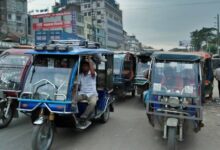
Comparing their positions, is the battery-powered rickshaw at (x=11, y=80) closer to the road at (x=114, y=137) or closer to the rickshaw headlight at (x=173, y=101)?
the road at (x=114, y=137)

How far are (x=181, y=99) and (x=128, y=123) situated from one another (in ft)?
9.06

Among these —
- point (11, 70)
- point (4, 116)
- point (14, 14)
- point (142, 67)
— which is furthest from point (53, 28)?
point (4, 116)

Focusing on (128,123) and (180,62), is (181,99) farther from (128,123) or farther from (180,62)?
(128,123)

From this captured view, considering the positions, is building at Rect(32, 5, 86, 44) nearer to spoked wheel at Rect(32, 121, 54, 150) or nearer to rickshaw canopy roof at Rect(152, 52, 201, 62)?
rickshaw canopy roof at Rect(152, 52, 201, 62)

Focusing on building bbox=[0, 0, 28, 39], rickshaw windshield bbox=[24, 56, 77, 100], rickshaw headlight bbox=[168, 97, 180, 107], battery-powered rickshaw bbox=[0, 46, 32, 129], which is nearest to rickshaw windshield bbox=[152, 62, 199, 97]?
rickshaw headlight bbox=[168, 97, 180, 107]

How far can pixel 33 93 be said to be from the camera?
6160mm

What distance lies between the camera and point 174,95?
20.6 feet

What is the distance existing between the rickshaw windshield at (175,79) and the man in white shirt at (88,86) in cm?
155

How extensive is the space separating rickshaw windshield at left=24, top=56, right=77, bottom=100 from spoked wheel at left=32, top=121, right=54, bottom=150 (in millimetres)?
615

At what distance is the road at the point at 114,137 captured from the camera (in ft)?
20.7

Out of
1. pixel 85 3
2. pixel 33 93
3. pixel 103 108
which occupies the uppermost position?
pixel 85 3

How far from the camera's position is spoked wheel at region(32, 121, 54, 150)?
5.40 metres

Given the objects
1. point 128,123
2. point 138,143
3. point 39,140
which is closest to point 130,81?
point 128,123

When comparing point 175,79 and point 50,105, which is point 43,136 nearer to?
point 50,105
